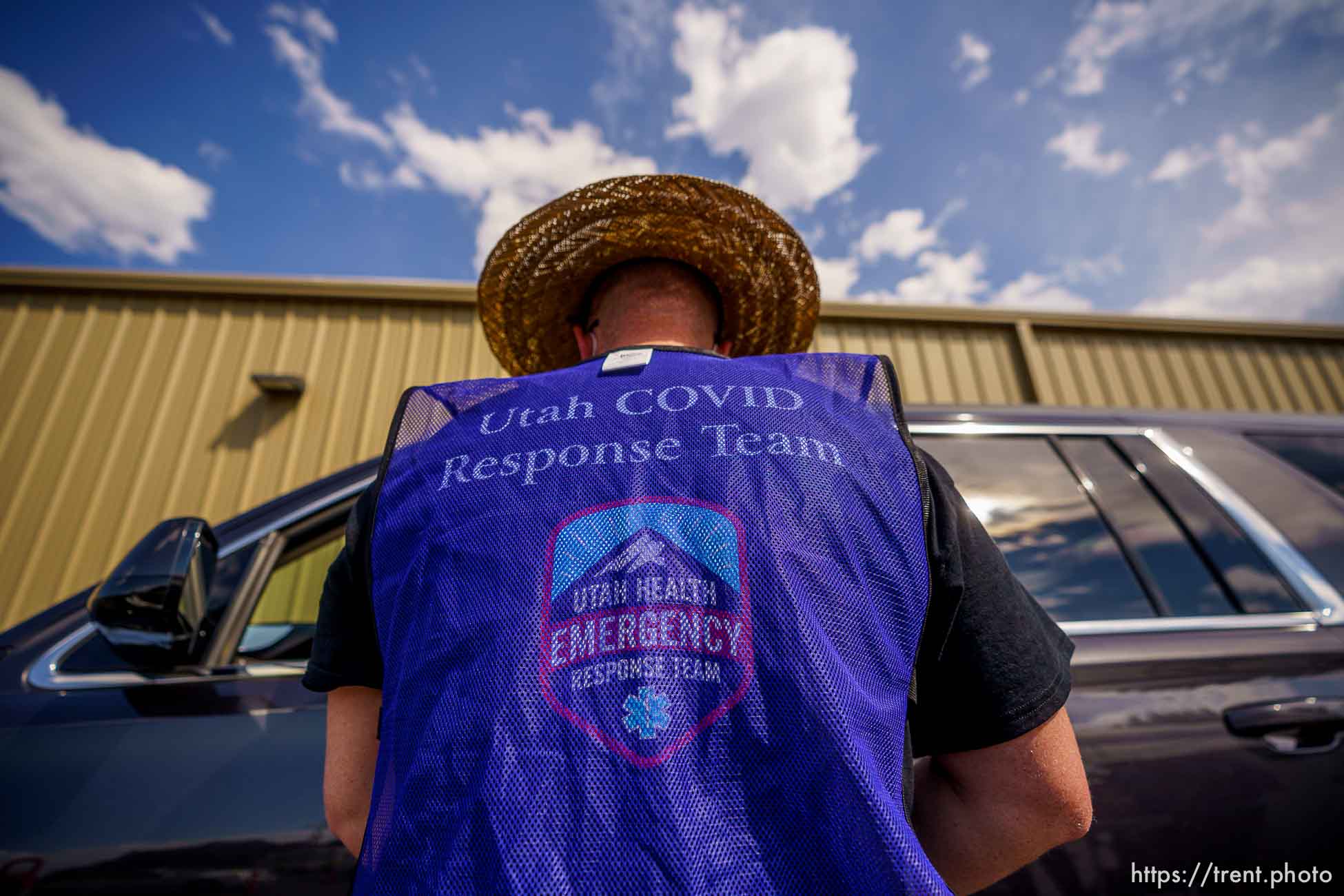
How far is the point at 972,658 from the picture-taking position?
2.57ft

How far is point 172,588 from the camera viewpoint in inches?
48.3

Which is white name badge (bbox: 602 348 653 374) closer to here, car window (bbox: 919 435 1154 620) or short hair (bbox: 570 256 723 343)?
short hair (bbox: 570 256 723 343)

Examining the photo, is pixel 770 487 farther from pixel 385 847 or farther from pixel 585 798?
pixel 385 847

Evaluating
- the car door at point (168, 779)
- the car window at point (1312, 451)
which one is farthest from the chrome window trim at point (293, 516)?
the car window at point (1312, 451)

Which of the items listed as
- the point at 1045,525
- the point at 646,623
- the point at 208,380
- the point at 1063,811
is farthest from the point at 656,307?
the point at 208,380

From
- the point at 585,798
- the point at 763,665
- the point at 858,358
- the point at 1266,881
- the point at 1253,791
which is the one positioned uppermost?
the point at 858,358

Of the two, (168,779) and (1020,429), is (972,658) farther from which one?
(168,779)

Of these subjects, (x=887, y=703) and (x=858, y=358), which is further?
(x=858, y=358)

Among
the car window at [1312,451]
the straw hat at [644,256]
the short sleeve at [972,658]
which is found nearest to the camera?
the short sleeve at [972,658]

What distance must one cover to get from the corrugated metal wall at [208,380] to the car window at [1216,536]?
10.7 feet

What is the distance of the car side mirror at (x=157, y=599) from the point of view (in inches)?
47.8

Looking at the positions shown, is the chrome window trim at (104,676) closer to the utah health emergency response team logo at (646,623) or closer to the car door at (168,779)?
the car door at (168,779)

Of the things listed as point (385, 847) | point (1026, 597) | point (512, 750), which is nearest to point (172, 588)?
point (385, 847)

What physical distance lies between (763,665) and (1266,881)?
4.81ft
